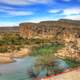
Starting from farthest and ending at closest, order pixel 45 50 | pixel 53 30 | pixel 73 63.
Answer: pixel 53 30 → pixel 45 50 → pixel 73 63

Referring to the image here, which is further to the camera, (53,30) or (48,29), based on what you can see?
(48,29)

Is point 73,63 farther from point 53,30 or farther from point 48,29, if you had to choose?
point 48,29

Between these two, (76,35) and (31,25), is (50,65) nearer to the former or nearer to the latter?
(76,35)

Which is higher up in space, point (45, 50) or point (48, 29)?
point (48, 29)

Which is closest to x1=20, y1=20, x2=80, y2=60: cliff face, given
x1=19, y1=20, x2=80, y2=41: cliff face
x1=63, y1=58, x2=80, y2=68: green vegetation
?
x1=19, y1=20, x2=80, y2=41: cliff face

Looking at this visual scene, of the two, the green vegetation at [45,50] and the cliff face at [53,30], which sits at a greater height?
the cliff face at [53,30]

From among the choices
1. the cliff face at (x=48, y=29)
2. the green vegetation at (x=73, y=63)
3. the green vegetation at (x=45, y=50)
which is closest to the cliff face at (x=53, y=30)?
the cliff face at (x=48, y=29)

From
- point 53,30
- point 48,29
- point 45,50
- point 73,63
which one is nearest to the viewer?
point 73,63

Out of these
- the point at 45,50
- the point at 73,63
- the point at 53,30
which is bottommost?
the point at 73,63

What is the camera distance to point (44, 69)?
27562mm

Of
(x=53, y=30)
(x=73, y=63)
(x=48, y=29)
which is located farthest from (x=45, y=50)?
(x=48, y=29)

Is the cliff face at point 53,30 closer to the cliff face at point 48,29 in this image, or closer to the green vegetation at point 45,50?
the cliff face at point 48,29

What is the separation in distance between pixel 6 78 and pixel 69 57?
17.9m

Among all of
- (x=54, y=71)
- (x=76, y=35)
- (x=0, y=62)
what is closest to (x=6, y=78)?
(x=54, y=71)
